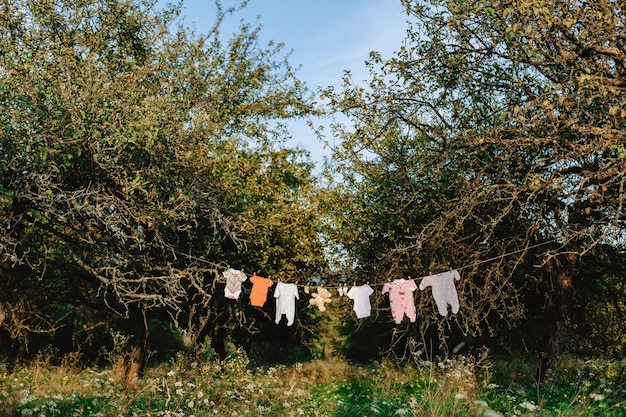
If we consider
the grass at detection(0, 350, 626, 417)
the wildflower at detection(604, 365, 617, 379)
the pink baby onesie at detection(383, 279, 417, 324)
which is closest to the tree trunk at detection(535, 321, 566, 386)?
the grass at detection(0, 350, 626, 417)

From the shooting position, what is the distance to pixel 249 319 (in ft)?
64.7

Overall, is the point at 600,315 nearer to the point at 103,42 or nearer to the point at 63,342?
the point at 103,42

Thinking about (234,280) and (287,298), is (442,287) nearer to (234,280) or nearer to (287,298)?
(287,298)

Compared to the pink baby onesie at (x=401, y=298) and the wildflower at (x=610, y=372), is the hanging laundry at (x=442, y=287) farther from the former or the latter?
the wildflower at (x=610, y=372)

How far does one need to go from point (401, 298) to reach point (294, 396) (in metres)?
2.98

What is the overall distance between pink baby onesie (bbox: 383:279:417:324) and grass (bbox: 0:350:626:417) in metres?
1.04

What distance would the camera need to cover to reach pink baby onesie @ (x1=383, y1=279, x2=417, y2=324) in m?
11.6

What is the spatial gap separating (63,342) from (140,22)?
1385cm

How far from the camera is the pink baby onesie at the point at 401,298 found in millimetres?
11555

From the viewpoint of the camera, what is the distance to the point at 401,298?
38.6 feet

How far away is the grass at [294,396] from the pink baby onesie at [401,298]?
1.04 m

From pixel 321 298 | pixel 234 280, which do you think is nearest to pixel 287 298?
pixel 321 298

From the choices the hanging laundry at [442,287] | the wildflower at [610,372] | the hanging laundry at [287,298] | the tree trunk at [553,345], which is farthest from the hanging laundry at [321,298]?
the wildflower at [610,372]

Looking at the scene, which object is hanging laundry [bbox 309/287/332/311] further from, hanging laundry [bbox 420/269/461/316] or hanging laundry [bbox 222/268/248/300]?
hanging laundry [bbox 420/269/461/316]
